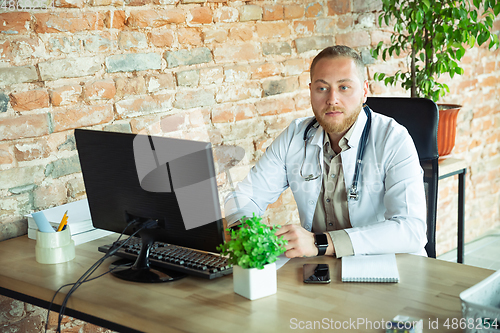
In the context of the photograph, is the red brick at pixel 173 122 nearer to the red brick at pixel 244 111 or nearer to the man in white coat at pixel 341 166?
the red brick at pixel 244 111

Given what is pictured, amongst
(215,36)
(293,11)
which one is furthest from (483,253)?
(215,36)

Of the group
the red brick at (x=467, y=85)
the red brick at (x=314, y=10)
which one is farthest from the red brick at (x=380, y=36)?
the red brick at (x=467, y=85)

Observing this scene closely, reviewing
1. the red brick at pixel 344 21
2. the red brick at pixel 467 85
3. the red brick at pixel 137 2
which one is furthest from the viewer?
the red brick at pixel 467 85

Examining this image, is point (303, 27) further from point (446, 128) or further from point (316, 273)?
point (316, 273)

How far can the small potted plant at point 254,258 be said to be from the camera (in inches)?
49.3

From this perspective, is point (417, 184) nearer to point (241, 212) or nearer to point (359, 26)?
point (241, 212)

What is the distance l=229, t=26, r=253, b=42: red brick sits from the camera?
248 cm

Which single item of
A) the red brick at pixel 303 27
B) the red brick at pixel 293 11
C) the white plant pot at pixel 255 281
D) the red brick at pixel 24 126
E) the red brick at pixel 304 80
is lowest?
the white plant pot at pixel 255 281

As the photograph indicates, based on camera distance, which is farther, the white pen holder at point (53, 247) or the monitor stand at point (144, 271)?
the white pen holder at point (53, 247)

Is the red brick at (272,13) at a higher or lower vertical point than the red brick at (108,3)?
lower

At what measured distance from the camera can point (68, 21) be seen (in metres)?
1.94

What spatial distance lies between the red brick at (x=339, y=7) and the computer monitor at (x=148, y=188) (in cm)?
181

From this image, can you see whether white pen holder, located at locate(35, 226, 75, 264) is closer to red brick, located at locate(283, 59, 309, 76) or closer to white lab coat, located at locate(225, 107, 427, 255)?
white lab coat, located at locate(225, 107, 427, 255)

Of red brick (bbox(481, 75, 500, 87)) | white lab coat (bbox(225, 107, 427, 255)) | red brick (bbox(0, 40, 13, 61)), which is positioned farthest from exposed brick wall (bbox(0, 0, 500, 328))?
red brick (bbox(481, 75, 500, 87))
